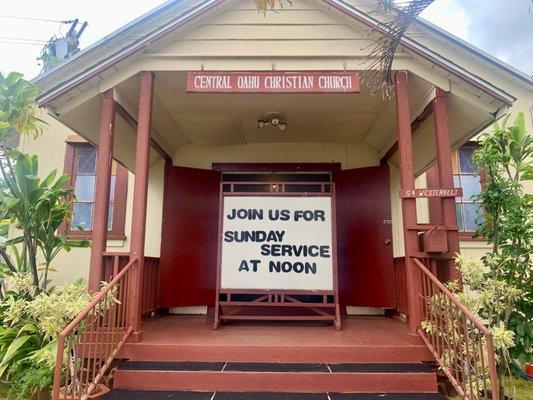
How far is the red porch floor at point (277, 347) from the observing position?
3506mm

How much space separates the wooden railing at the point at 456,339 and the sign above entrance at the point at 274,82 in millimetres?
1977

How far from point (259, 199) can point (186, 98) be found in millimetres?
1542

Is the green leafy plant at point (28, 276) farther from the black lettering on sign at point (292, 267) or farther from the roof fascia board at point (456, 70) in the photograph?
the roof fascia board at point (456, 70)

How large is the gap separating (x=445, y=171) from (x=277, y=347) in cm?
243

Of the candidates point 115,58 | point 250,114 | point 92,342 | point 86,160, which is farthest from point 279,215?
point 86,160

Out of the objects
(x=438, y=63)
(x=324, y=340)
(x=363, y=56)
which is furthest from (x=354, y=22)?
(x=324, y=340)

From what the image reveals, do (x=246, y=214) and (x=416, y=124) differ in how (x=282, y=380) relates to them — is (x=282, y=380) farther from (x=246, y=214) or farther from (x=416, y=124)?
(x=416, y=124)

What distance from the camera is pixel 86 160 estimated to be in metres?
6.96

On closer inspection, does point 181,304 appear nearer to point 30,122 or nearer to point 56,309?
point 56,309

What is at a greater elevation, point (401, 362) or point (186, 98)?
point (186, 98)

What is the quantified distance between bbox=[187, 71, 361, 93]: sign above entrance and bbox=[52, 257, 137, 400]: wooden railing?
1.97m

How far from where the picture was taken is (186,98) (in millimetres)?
4828

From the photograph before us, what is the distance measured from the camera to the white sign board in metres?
4.51

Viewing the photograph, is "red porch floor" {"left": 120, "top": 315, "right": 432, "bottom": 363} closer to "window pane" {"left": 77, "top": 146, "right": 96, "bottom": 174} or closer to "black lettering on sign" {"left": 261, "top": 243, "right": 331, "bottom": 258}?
"black lettering on sign" {"left": 261, "top": 243, "right": 331, "bottom": 258}
